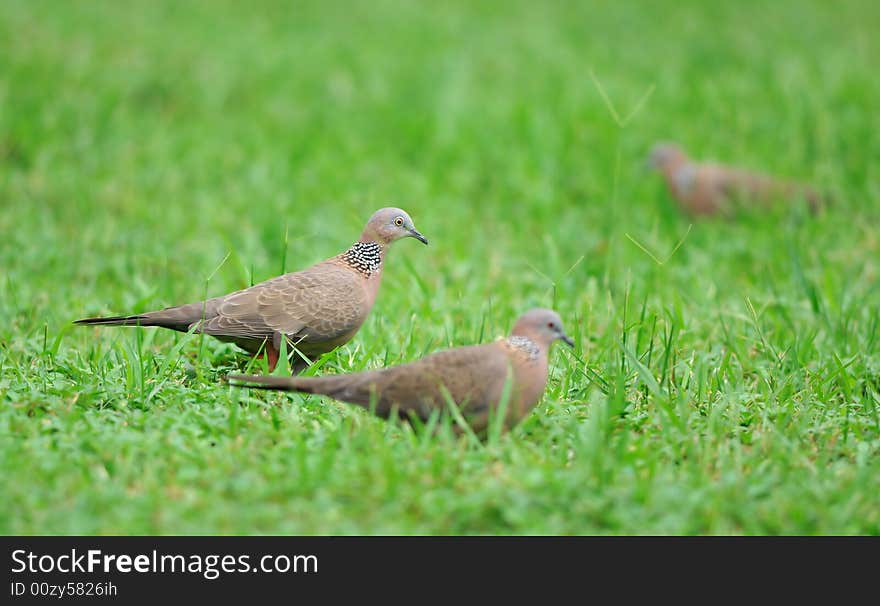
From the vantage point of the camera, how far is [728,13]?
42.5ft

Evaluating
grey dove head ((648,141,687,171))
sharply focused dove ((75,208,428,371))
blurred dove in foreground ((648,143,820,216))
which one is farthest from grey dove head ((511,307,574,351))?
grey dove head ((648,141,687,171))

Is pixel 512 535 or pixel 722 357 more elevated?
pixel 722 357

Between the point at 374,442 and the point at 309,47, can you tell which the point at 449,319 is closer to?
the point at 374,442

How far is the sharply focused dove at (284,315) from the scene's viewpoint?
14.5 ft

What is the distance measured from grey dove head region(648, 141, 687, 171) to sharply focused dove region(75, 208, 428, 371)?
4.54 meters

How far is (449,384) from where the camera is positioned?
3713 millimetres

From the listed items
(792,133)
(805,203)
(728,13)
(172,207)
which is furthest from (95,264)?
(728,13)

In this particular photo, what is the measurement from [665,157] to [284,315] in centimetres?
499

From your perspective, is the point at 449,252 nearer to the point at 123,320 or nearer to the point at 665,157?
the point at 665,157

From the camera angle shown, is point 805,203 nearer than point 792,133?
Yes

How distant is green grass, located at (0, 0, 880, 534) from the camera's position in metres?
3.37

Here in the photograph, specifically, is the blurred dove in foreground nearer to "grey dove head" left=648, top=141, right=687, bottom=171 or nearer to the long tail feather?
"grey dove head" left=648, top=141, right=687, bottom=171

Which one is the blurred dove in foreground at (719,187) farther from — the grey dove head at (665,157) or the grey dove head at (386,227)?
the grey dove head at (386,227)
